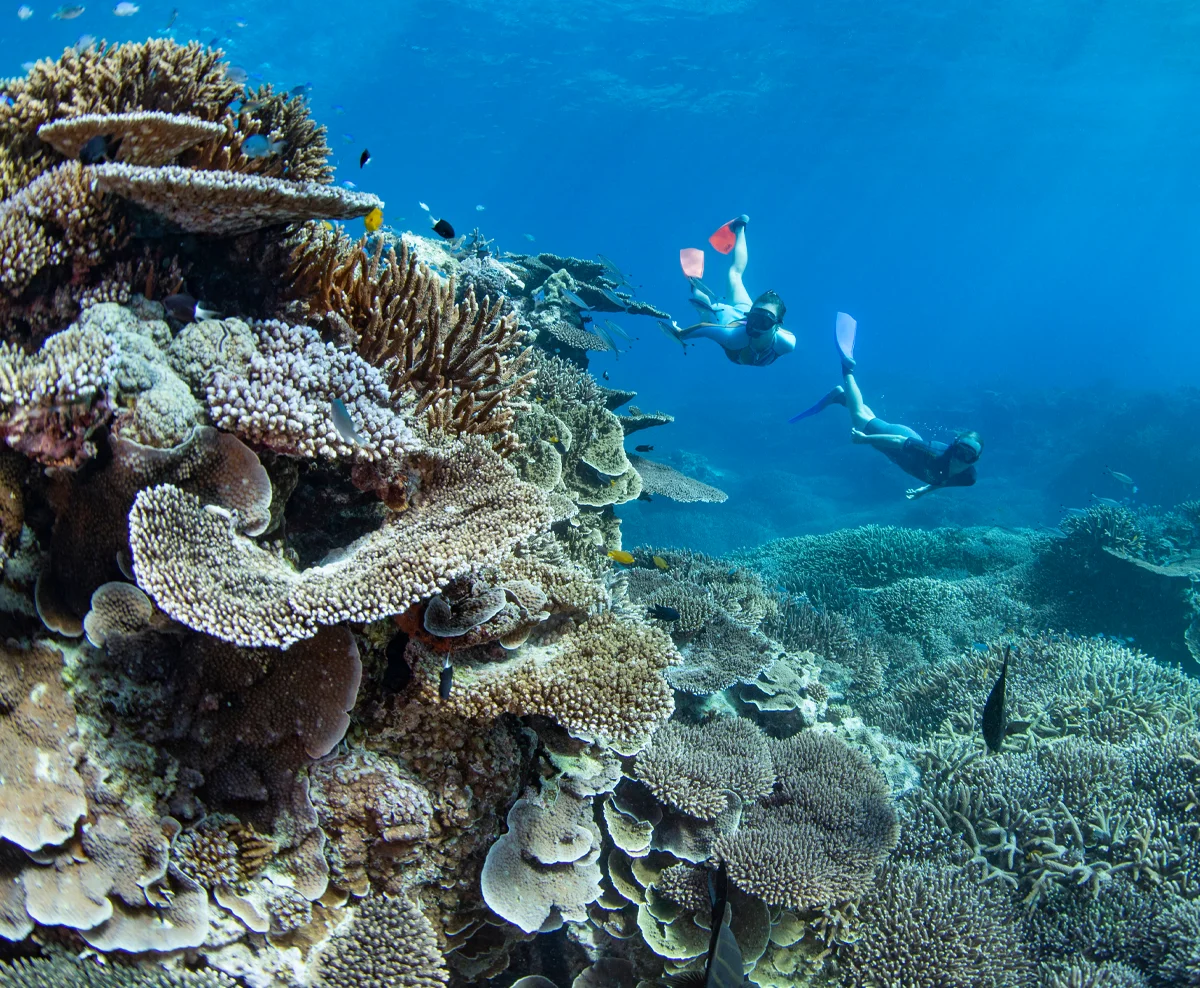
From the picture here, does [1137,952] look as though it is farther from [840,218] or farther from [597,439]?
[840,218]

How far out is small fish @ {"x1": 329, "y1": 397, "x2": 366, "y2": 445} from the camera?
2246mm

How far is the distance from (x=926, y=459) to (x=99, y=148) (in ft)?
42.1

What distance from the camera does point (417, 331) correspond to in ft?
10.5

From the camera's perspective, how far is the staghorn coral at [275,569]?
74.4 inches

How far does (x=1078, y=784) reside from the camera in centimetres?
554

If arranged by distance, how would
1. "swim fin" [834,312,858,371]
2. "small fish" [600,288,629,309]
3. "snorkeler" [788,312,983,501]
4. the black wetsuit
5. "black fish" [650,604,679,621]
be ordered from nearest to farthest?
"black fish" [650,604,679,621] < "small fish" [600,288,629,309] < "snorkeler" [788,312,983,501] < the black wetsuit < "swim fin" [834,312,858,371]

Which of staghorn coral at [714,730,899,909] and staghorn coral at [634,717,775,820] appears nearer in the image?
staghorn coral at [714,730,899,909]

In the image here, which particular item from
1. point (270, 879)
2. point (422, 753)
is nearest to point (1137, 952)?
point (422, 753)

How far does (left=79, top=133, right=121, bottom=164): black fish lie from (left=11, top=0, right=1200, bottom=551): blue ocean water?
4.31 m

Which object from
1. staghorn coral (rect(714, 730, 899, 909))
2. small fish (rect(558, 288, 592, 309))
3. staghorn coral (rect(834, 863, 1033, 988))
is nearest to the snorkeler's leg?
small fish (rect(558, 288, 592, 309))

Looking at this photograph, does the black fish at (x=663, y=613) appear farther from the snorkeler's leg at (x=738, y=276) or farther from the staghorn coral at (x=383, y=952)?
the snorkeler's leg at (x=738, y=276)

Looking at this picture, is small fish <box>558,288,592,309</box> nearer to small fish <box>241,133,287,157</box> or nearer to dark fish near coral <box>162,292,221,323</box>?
small fish <box>241,133,287,157</box>

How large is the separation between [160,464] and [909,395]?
6021 cm

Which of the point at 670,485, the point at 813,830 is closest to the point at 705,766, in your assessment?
the point at 813,830
